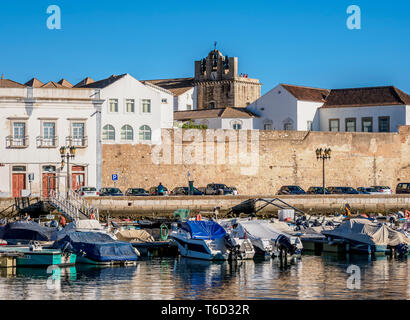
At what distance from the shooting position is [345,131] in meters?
69.4

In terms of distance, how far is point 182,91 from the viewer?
98625 millimetres

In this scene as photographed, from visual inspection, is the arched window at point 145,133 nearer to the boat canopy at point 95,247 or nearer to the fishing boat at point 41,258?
the boat canopy at point 95,247

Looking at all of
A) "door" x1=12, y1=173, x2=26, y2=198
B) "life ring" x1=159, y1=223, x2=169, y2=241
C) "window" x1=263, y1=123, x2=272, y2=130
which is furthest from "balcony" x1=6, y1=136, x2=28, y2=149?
"window" x1=263, y1=123, x2=272, y2=130

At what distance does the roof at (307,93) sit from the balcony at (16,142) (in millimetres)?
28458

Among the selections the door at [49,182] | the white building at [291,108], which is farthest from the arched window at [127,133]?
the white building at [291,108]

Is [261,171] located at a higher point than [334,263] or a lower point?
higher

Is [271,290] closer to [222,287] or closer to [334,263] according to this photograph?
[222,287]

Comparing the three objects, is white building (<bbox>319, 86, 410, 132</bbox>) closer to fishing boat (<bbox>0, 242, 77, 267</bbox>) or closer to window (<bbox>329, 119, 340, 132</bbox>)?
window (<bbox>329, 119, 340, 132</bbox>)

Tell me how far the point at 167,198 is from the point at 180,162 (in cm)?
878

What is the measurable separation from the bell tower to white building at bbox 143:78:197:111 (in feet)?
5.28

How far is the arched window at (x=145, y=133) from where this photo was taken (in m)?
55.8

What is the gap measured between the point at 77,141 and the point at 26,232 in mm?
17475

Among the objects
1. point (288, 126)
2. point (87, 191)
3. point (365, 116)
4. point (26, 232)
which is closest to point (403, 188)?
point (365, 116)
